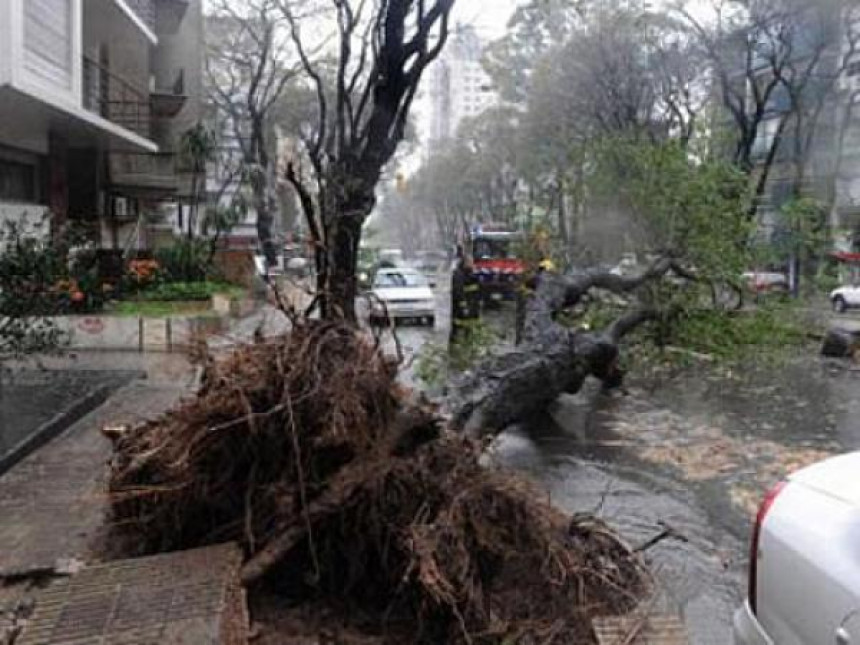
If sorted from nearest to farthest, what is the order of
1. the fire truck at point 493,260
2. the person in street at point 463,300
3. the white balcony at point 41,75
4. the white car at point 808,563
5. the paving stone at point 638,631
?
the white car at point 808,563 < the paving stone at point 638,631 < the white balcony at point 41,75 < the person in street at point 463,300 < the fire truck at point 493,260

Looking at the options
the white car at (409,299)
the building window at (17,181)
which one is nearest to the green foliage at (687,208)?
the white car at (409,299)

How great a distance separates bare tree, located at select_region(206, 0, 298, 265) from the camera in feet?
104

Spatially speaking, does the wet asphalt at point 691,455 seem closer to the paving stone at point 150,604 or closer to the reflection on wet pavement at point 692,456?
the reflection on wet pavement at point 692,456

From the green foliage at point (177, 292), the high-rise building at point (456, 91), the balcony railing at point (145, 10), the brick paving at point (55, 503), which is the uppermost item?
the high-rise building at point (456, 91)

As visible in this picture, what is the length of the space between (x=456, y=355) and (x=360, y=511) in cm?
735

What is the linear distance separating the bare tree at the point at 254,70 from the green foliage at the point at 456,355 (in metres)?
19.4

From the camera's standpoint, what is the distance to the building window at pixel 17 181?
56.5 feet

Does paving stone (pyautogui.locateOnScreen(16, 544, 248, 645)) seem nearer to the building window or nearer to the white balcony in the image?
the white balcony

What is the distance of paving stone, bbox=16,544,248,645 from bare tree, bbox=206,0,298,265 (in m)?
26.7

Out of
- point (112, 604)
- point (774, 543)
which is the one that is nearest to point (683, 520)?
point (774, 543)

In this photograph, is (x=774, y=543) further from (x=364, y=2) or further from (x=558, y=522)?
(x=364, y=2)

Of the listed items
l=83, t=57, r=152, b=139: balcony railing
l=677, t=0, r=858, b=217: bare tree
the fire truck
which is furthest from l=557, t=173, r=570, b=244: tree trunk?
l=83, t=57, r=152, b=139: balcony railing

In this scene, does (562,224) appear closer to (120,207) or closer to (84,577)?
(120,207)

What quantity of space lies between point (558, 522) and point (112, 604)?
7.58 ft
